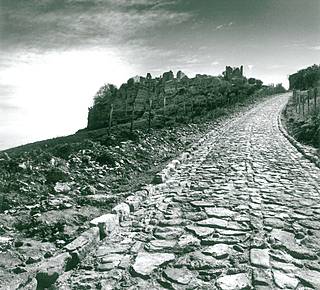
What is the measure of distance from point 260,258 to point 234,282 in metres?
0.72

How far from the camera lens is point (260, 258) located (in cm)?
415

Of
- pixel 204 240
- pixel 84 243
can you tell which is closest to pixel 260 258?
pixel 204 240

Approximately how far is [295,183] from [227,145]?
7.08 metres

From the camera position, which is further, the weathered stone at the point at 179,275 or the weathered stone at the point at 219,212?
the weathered stone at the point at 219,212

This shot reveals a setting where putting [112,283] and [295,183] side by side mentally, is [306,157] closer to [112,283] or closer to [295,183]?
[295,183]

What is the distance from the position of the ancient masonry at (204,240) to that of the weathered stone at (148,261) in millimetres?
12

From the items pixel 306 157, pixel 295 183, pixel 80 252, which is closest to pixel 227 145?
pixel 306 157

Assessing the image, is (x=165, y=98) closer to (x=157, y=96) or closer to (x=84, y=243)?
(x=157, y=96)

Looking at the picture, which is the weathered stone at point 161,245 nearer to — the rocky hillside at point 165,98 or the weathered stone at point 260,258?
the weathered stone at point 260,258

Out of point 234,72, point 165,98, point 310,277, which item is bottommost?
point 310,277

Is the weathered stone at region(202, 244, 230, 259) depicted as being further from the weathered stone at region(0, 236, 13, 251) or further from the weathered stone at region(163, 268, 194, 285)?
the weathered stone at region(0, 236, 13, 251)

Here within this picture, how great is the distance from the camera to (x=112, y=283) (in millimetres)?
3654

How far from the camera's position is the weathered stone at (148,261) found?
3.91 metres

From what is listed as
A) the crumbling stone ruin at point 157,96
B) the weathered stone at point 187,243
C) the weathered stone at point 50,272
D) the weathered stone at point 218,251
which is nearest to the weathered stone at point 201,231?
the weathered stone at point 187,243
